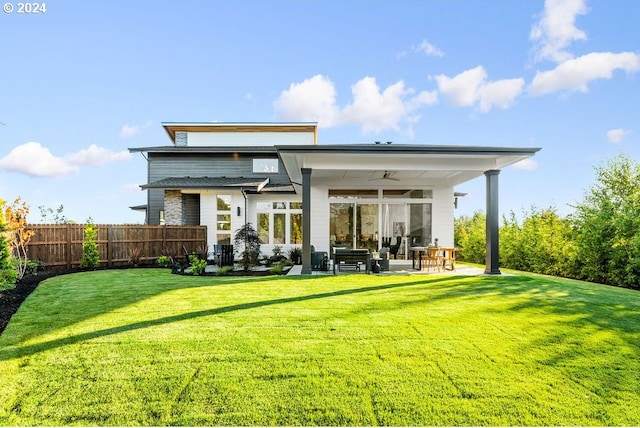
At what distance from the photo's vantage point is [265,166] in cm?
1997

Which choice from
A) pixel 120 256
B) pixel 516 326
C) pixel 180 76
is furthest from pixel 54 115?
pixel 516 326

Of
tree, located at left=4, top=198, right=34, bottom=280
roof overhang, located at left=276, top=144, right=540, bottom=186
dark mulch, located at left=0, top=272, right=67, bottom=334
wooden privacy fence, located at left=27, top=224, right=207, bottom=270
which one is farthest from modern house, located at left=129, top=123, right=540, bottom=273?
dark mulch, located at left=0, top=272, right=67, bottom=334

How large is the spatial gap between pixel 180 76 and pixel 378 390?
50.8 feet

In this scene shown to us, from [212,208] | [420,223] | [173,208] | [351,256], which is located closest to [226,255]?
[212,208]

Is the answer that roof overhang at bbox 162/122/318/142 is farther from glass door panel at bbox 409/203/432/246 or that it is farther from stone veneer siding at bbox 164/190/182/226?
glass door panel at bbox 409/203/432/246

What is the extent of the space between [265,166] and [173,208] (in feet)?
17.7

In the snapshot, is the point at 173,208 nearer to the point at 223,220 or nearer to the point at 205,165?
the point at 223,220

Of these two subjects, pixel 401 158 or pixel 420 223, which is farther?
pixel 420 223

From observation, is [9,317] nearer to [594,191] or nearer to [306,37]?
[306,37]

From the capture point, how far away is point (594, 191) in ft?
45.6

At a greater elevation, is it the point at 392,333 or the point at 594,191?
the point at 594,191

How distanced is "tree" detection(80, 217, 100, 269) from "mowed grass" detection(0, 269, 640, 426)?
691cm

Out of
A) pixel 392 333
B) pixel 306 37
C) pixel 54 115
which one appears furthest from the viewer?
pixel 54 115

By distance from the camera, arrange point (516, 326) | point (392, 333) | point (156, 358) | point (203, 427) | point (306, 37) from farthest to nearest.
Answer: point (306, 37), point (516, 326), point (392, 333), point (156, 358), point (203, 427)
